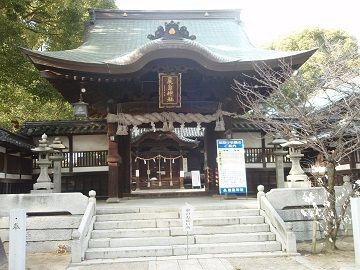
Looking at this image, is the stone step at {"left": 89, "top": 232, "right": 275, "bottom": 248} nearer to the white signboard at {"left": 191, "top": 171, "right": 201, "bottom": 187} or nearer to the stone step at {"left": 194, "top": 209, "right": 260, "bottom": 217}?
the stone step at {"left": 194, "top": 209, "right": 260, "bottom": 217}

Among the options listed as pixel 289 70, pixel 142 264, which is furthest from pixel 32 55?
pixel 289 70

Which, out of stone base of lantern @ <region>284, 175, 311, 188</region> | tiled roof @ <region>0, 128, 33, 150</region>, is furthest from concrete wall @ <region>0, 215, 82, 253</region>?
stone base of lantern @ <region>284, 175, 311, 188</region>

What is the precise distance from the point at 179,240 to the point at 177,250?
0.39 meters

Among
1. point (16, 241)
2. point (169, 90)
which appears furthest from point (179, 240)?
point (169, 90)

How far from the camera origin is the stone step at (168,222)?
896 cm

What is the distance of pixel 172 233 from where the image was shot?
28.4 feet

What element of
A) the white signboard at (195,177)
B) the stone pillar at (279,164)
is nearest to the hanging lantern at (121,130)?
the stone pillar at (279,164)

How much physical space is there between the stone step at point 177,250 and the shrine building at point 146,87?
162 inches

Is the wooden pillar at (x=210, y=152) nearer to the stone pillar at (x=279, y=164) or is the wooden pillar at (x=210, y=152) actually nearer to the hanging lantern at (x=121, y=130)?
the stone pillar at (x=279, y=164)

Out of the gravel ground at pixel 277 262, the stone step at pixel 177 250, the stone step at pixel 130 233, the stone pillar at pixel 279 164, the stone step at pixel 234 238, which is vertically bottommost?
the gravel ground at pixel 277 262

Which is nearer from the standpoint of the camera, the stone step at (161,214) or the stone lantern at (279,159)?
the stone step at (161,214)

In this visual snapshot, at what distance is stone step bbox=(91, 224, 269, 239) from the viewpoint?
8.63 metres

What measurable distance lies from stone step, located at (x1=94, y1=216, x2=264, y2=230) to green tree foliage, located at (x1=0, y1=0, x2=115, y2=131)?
283 inches

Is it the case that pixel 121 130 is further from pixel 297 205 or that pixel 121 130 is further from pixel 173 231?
pixel 297 205
